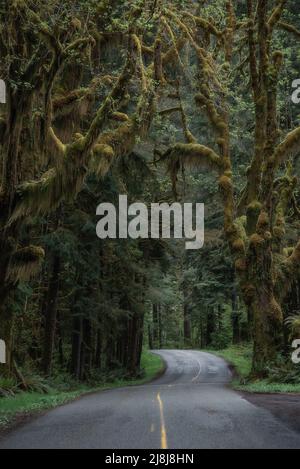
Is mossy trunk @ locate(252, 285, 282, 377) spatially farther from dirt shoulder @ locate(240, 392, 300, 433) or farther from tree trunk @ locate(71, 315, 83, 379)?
tree trunk @ locate(71, 315, 83, 379)

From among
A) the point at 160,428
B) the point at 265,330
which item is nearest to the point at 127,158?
the point at 265,330

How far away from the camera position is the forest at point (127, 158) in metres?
12.1

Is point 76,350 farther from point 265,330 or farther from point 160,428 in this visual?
point 160,428

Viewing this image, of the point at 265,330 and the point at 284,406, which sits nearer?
the point at 284,406

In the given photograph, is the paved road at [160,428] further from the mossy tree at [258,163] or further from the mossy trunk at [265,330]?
the mossy tree at [258,163]

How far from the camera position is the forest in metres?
12.1

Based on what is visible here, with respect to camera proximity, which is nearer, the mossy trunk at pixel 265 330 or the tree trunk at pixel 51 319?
the mossy trunk at pixel 265 330

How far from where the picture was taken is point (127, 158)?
23.1 metres

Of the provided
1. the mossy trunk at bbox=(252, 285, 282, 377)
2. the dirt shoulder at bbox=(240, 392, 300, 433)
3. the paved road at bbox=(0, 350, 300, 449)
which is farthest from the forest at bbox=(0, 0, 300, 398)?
the dirt shoulder at bbox=(240, 392, 300, 433)

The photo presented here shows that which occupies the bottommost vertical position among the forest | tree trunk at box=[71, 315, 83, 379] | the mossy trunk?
tree trunk at box=[71, 315, 83, 379]

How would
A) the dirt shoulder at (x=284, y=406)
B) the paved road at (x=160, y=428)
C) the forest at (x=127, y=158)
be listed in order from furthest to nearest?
the forest at (x=127, y=158) < the dirt shoulder at (x=284, y=406) < the paved road at (x=160, y=428)

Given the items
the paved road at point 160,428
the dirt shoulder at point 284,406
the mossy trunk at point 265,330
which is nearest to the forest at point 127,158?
the mossy trunk at point 265,330
